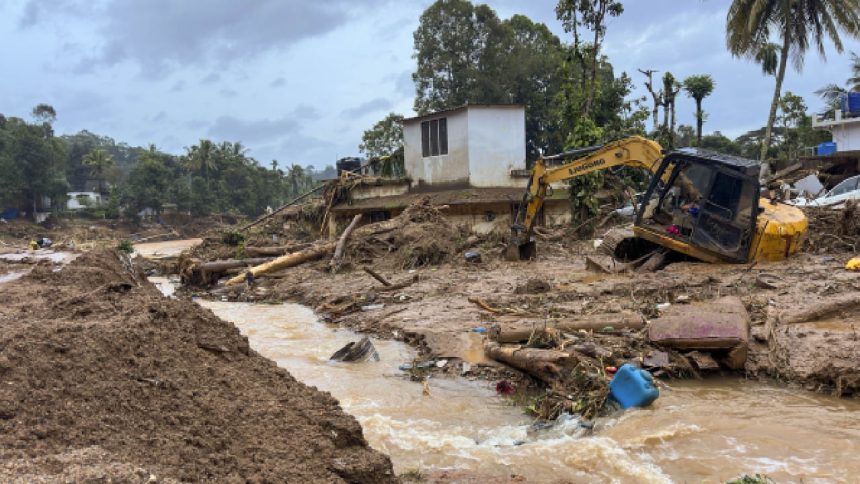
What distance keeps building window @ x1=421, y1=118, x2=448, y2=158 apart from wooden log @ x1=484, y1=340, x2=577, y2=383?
18173mm

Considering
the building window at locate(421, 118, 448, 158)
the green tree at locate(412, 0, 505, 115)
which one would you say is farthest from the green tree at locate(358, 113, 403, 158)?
the building window at locate(421, 118, 448, 158)

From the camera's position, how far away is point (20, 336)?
13.2 feet

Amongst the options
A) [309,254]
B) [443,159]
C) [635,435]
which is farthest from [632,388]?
[443,159]

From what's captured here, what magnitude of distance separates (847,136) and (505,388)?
31582mm

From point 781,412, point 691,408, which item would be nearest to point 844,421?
point 781,412

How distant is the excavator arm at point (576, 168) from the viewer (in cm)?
1342

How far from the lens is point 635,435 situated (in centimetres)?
554

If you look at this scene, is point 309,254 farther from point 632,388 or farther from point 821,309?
point 632,388

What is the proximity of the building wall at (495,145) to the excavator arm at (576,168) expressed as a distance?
8365 millimetres

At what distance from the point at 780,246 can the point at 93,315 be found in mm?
11327

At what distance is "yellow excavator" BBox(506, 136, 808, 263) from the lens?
454 inches

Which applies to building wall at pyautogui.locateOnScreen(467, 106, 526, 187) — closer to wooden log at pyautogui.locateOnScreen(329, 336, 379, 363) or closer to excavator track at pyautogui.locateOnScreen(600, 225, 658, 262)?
excavator track at pyautogui.locateOnScreen(600, 225, 658, 262)

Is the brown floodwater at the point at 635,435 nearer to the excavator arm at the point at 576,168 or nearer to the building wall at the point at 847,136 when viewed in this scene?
the excavator arm at the point at 576,168

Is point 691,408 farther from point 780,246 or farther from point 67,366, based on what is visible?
point 780,246
